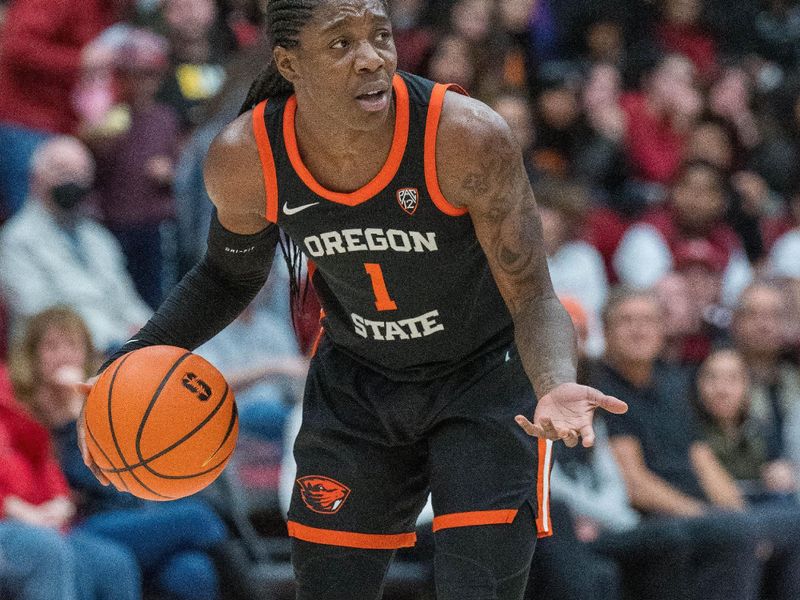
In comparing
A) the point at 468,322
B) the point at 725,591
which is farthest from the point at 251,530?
the point at 468,322

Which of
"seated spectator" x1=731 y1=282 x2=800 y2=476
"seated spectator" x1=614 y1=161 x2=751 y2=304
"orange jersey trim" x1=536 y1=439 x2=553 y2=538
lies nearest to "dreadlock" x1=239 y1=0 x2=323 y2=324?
"orange jersey trim" x1=536 y1=439 x2=553 y2=538

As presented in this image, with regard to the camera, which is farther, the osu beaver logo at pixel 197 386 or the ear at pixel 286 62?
the osu beaver logo at pixel 197 386

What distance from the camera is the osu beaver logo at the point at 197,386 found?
11.4ft

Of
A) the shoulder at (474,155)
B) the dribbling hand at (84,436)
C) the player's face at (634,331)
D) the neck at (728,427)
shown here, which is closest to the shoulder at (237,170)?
the shoulder at (474,155)

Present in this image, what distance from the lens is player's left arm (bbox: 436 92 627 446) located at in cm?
311

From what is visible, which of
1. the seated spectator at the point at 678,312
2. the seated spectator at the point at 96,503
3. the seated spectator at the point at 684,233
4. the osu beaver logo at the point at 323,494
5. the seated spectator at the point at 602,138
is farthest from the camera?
the seated spectator at the point at 602,138

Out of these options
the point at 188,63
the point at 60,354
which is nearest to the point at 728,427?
the point at 60,354

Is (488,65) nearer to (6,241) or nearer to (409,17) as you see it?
(409,17)

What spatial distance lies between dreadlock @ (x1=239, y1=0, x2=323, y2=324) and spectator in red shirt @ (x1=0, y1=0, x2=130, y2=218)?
10.6 ft

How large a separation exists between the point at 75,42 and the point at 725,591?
14.3ft

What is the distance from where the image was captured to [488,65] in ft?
27.6

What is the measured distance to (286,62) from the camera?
10.7 feet

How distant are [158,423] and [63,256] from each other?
3.18 metres

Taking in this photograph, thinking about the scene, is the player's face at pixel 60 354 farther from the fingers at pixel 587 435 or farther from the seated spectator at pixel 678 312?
the seated spectator at pixel 678 312
